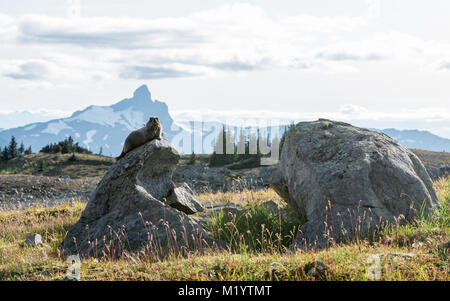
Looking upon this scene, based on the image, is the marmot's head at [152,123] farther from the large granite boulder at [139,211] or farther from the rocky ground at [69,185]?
the rocky ground at [69,185]

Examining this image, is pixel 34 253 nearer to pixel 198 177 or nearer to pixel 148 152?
pixel 148 152

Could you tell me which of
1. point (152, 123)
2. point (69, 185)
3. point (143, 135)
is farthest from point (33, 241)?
point (69, 185)

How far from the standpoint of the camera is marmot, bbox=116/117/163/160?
42.1 ft

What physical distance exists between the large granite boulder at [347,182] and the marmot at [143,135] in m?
3.80

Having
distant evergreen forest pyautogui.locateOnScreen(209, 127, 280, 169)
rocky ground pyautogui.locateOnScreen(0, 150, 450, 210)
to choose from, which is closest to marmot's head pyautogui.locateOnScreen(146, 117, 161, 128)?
rocky ground pyautogui.locateOnScreen(0, 150, 450, 210)

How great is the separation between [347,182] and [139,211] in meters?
5.18

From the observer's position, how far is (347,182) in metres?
10.4

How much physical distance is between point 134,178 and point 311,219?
15.9ft

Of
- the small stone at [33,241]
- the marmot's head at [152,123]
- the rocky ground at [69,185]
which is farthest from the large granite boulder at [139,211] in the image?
the rocky ground at [69,185]

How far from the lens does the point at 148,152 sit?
12242 mm

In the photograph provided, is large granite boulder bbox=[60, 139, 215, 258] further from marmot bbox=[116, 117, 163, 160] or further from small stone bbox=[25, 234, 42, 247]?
small stone bbox=[25, 234, 42, 247]

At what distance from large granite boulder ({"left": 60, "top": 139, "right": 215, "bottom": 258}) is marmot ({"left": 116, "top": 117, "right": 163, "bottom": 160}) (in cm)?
29

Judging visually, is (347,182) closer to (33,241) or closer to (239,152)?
(33,241)
